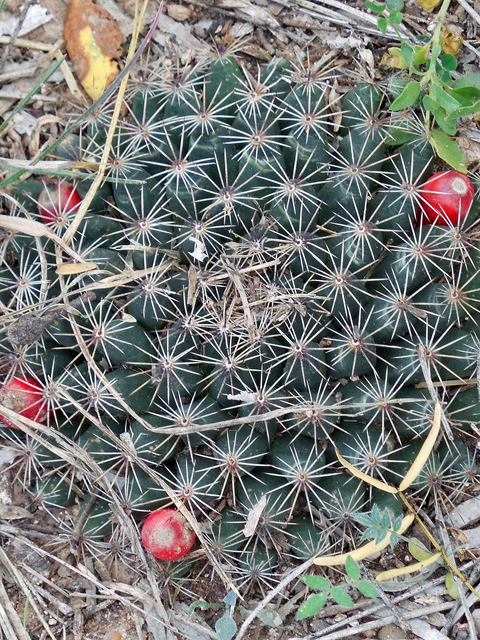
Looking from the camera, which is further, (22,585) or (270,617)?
(22,585)

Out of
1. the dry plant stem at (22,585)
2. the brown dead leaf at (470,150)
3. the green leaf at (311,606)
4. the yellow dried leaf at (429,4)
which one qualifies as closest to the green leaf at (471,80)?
the brown dead leaf at (470,150)

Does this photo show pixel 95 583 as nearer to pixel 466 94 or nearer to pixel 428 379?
pixel 428 379

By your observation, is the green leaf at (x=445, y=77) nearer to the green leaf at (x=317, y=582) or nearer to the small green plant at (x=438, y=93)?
the small green plant at (x=438, y=93)

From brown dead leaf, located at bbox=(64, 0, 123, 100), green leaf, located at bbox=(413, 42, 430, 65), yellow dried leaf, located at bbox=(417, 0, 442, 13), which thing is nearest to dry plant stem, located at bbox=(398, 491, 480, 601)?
green leaf, located at bbox=(413, 42, 430, 65)

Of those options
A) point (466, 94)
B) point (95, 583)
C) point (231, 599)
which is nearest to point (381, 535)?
point (231, 599)

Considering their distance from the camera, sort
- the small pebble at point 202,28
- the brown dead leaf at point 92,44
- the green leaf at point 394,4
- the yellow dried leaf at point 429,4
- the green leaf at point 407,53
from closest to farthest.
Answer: the green leaf at point 407,53
the green leaf at point 394,4
the yellow dried leaf at point 429,4
the brown dead leaf at point 92,44
the small pebble at point 202,28

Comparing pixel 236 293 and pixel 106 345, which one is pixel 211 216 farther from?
pixel 106 345

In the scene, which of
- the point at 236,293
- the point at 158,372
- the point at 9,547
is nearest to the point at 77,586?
the point at 9,547
